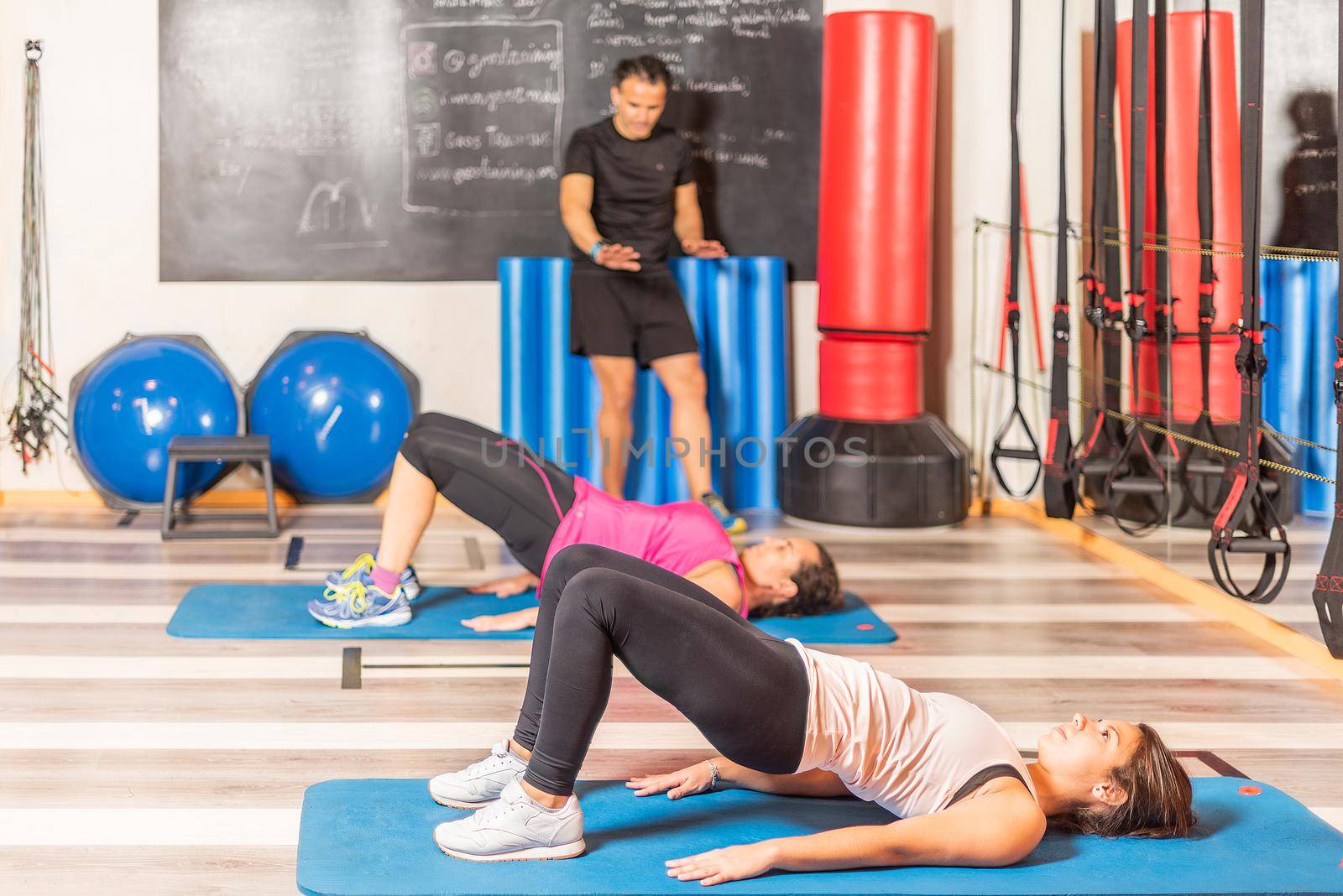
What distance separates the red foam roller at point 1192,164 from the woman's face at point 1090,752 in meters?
2.07

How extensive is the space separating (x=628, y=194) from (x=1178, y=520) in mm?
2279

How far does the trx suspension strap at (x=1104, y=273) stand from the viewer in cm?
426

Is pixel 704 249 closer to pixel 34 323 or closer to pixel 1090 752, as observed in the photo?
pixel 34 323

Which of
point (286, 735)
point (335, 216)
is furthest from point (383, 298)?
point (286, 735)

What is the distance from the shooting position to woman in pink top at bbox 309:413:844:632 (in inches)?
130

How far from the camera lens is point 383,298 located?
555 centimetres

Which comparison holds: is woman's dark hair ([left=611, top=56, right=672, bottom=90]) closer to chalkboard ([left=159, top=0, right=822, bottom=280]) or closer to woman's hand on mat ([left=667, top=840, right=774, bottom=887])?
chalkboard ([left=159, top=0, right=822, bottom=280])

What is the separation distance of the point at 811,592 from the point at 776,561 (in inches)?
6.4

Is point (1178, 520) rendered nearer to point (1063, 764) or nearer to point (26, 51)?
point (1063, 764)

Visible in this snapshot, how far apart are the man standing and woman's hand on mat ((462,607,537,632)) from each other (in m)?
1.66

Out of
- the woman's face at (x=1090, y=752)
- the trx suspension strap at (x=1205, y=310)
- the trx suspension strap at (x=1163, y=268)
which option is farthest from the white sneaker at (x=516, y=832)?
the trx suspension strap at (x=1163, y=268)

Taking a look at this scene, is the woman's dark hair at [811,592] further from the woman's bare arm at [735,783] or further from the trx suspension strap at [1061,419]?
the trx suspension strap at [1061,419]

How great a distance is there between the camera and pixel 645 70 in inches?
199

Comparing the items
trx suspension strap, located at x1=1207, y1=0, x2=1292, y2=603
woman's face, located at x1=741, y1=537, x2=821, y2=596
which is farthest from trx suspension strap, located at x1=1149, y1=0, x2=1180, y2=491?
woman's face, located at x1=741, y1=537, x2=821, y2=596
